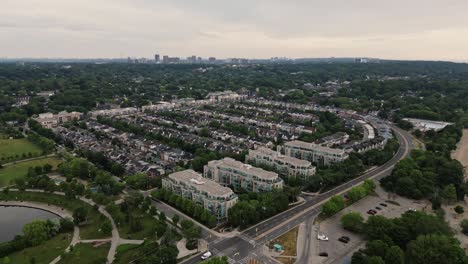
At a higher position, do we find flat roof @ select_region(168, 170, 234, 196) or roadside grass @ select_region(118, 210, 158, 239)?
flat roof @ select_region(168, 170, 234, 196)

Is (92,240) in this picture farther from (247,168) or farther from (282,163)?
(282,163)

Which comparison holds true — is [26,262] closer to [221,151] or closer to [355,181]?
[221,151]

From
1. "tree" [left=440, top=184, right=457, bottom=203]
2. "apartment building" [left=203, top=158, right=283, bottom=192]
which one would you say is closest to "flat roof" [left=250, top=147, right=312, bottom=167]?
"apartment building" [left=203, top=158, right=283, bottom=192]

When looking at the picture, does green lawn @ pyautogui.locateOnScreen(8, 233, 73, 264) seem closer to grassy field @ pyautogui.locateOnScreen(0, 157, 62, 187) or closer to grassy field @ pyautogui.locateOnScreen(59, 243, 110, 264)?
grassy field @ pyautogui.locateOnScreen(59, 243, 110, 264)

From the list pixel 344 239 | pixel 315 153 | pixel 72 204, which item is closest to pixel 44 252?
pixel 72 204

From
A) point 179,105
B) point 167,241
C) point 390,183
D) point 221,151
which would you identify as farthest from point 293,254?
point 179,105

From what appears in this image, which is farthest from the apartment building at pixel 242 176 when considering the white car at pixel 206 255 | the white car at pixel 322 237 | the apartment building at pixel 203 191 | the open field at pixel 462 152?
the open field at pixel 462 152
